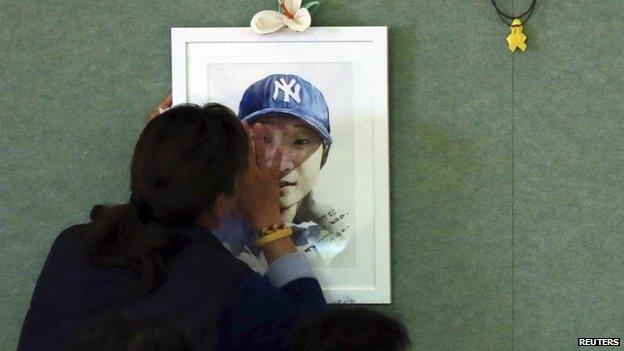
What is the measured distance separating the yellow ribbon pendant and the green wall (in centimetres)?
2

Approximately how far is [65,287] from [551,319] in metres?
0.94

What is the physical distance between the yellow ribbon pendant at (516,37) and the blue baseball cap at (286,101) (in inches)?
14.8

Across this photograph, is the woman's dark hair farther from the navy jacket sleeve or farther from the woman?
the navy jacket sleeve

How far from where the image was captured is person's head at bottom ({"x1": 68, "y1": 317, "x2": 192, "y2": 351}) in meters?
0.95

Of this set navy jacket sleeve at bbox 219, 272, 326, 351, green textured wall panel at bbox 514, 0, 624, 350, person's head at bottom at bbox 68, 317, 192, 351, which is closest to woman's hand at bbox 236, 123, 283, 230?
navy jacket sleeve at bbox 219, 272, 326, 351

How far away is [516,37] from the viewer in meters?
1.67

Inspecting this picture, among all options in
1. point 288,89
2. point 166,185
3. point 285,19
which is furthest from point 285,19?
point 166,185

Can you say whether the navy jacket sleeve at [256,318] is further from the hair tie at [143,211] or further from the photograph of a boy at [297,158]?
the photograph of a boy at [297,158]

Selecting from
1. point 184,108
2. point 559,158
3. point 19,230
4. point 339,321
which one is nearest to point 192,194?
point 184,108

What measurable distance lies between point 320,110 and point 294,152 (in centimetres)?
9

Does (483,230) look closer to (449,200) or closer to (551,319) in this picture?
(449,200)

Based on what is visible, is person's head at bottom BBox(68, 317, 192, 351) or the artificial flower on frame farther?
the artificial flower on frame

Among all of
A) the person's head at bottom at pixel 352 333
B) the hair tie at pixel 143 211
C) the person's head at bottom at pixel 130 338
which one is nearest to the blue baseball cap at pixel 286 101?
the hair tie at pixel 143 211

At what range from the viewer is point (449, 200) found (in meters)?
1.69
